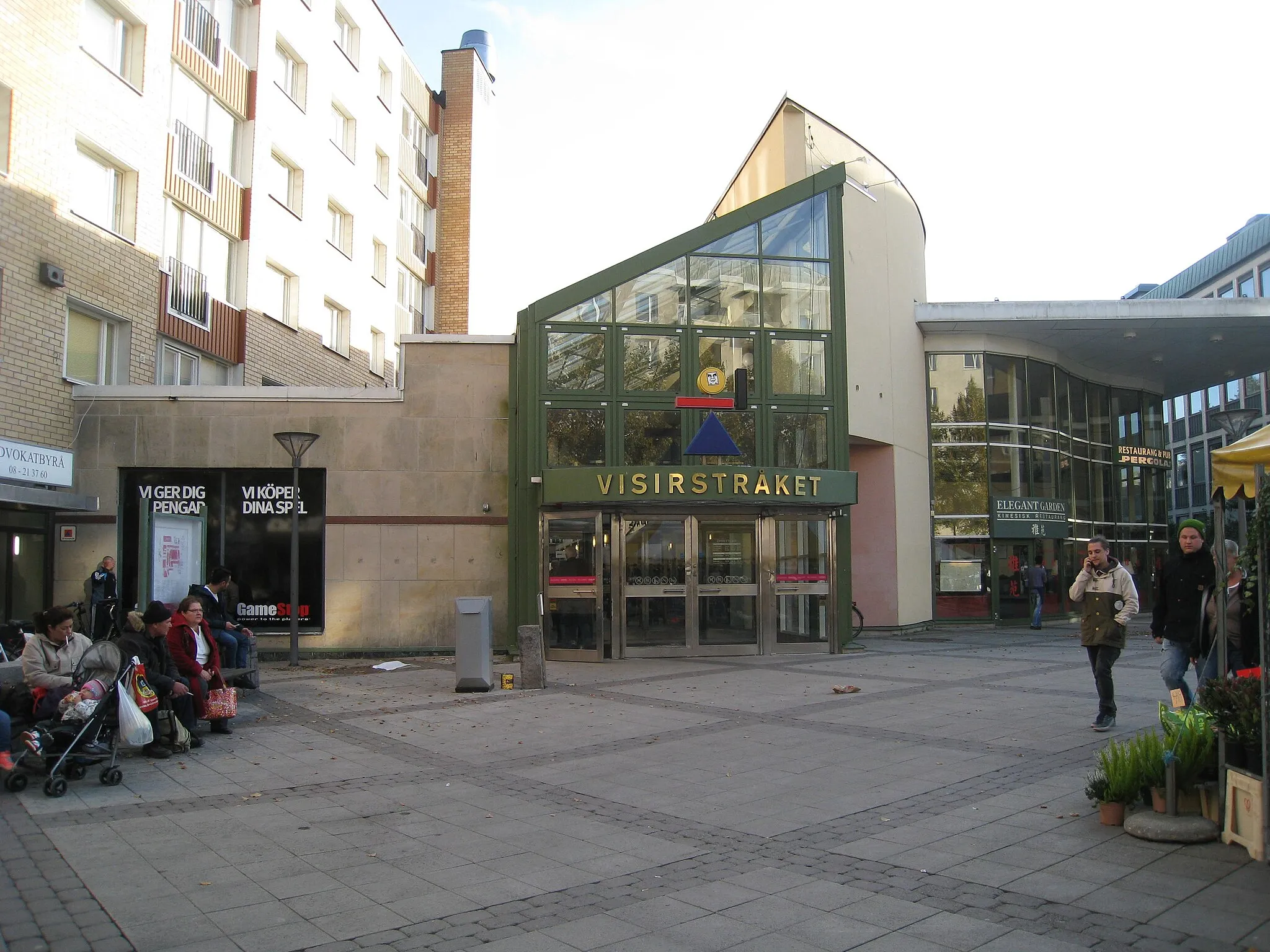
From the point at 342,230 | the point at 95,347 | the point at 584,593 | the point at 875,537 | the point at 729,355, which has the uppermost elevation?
the point at 342,230

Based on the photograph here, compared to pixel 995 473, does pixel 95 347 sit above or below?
above

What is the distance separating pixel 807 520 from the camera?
1759 centimetres

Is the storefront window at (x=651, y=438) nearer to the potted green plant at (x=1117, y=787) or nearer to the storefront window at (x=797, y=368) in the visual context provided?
the storefront window at (x=797, y=368)

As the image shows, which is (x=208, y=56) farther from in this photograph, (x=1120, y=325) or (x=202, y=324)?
(x=1120, y=325)

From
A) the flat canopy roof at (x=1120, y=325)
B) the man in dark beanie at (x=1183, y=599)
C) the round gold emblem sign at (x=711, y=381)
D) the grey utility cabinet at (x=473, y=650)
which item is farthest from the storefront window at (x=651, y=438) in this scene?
the flat canopy roof at (x=1120, y=325)

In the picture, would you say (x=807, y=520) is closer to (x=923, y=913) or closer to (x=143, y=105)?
(x=923, y=913)

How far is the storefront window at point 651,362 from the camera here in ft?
57.0

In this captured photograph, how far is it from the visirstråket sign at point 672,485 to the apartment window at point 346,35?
18.2 m

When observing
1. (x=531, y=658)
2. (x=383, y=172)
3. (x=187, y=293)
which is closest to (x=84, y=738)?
(x=531, y=658)

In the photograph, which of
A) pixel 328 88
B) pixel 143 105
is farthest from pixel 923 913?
pixel 328 88

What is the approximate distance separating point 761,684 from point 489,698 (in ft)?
11.8

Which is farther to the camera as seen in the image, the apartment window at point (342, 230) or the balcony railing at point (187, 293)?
the apartment window at point (342, 230)

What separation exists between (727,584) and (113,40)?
609 inches

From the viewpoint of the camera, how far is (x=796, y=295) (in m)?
18.4
